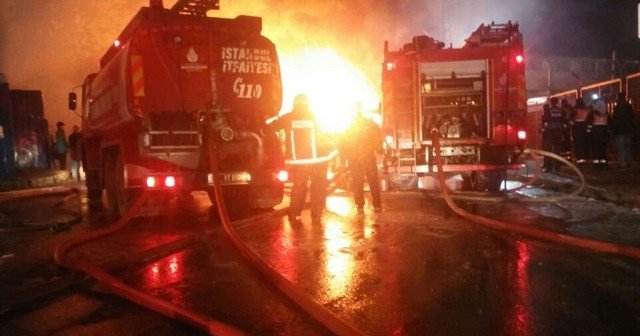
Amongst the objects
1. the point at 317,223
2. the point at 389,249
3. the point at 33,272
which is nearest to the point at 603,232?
the point at 389,249

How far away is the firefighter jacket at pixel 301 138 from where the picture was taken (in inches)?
276

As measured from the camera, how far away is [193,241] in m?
5.79

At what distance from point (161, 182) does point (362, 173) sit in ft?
9.40

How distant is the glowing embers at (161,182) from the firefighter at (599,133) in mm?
9744

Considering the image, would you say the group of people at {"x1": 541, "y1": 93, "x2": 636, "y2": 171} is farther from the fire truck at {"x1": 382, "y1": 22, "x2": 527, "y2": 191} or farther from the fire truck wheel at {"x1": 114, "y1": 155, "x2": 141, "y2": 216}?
the fire truck wheel at {"x1": 114, "y1": 155, "x2": 141, "y2": 216}

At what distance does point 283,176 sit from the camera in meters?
7.47

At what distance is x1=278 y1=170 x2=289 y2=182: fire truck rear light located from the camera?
7.45m

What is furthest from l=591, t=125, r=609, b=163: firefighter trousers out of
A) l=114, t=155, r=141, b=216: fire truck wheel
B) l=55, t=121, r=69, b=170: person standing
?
l=55, t=121, r=69, b=170: person standing

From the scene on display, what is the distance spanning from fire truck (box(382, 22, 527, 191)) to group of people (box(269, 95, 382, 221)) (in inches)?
98.8

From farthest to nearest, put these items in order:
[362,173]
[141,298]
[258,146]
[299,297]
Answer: [362,173], [258,146], [141,298], [299,297]

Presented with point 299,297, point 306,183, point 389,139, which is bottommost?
point 299,297

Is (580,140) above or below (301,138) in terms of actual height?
below

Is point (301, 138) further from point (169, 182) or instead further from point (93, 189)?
point (93, 189)

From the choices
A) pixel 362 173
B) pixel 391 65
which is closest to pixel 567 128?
pixel 391 65
